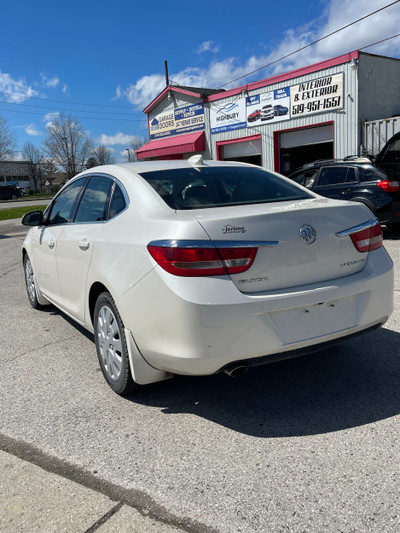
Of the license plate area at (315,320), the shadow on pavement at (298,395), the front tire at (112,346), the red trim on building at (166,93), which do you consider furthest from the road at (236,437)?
the red trim on building at (166,93)

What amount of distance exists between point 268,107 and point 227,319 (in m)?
18.4

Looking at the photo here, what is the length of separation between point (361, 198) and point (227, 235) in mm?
7447

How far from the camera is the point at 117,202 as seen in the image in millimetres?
3457

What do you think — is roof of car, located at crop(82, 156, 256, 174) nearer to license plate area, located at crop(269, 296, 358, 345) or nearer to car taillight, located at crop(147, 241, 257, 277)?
car taillight, located at crop(147, 241, 257, 277)

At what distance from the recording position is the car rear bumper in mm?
2574

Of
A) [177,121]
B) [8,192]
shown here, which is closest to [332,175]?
[177,121]

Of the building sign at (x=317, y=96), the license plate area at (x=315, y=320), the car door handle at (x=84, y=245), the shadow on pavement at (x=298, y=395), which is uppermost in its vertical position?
the building sign at (x=317, y=96)

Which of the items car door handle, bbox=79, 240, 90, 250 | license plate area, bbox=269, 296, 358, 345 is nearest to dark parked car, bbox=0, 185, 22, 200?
car door handle, bbox=79, 240, 90, 250

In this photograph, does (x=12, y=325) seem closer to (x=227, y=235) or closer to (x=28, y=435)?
(x=28, y=435)

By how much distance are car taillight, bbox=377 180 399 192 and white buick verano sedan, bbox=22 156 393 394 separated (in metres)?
6.21

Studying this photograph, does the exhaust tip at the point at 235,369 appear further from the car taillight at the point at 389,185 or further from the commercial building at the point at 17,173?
the commercial building at the point at 17,173

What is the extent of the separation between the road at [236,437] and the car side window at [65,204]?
1310 mm

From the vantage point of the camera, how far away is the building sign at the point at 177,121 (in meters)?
23.7

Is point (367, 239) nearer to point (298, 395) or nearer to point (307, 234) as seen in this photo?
point (307, 234)
